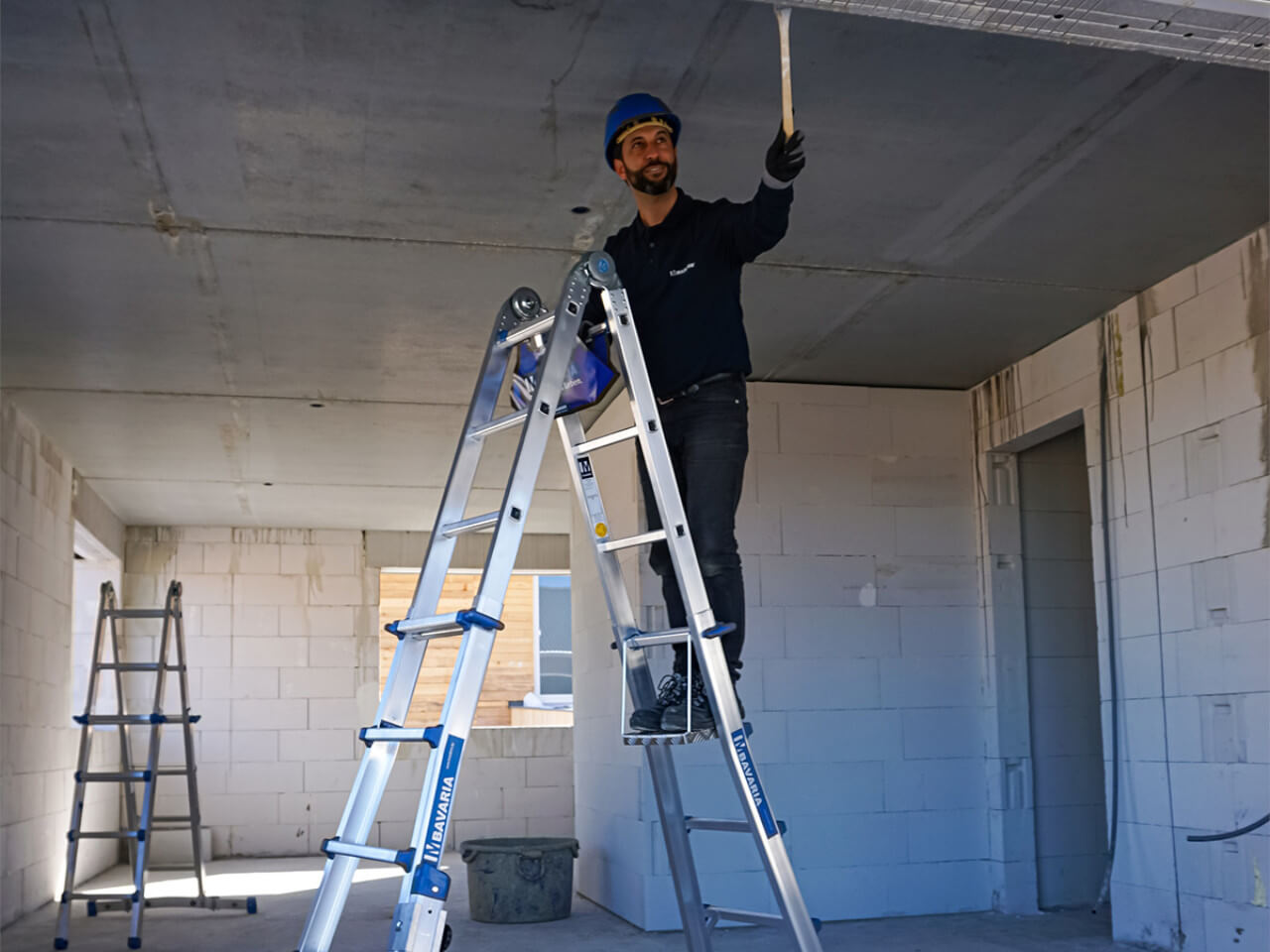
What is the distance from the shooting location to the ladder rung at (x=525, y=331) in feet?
8.19

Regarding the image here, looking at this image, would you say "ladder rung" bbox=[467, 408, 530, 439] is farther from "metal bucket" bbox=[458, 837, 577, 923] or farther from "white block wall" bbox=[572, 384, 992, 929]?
"metal bucket" bbox=[458, 837, 577, 923]

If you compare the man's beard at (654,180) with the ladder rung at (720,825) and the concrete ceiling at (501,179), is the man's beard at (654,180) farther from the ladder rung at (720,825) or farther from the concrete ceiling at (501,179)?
the ladder rung at (720,825)

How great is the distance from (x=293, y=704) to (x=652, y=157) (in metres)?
8.10

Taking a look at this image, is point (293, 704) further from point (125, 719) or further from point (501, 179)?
point (501, 179)

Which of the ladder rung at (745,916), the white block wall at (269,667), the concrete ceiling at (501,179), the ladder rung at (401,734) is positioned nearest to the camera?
the ladder rung at (401,734)

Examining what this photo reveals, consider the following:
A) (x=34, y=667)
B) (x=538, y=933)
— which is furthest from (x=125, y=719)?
(x=538, y=933)

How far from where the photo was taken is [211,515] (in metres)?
9.50

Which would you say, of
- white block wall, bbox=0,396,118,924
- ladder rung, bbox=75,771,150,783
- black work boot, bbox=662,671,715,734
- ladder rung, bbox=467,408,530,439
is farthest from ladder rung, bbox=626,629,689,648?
white block wall, bbox=0,396,118,924

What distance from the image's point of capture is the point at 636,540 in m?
2.52

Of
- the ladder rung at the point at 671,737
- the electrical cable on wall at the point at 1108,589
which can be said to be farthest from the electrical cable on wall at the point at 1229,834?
the ladder rung at the point at 671,737

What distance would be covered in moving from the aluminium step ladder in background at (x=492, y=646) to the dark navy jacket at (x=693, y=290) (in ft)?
0.75

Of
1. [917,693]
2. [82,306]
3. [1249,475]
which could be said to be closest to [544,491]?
[917,693]

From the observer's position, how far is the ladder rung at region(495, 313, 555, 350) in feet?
8.19

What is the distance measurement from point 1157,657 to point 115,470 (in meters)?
6.01
